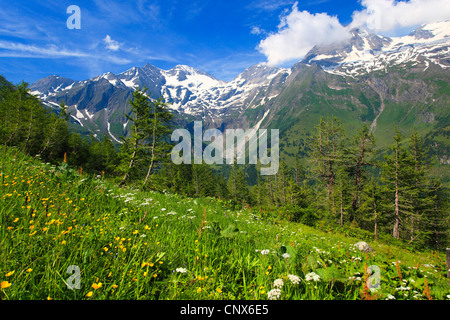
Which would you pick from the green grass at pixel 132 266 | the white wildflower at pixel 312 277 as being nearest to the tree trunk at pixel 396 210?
the green grass at pixel 132 266

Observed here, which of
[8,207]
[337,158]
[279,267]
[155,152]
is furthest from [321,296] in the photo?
[337,158]

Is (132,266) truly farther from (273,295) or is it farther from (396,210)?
(396,210)

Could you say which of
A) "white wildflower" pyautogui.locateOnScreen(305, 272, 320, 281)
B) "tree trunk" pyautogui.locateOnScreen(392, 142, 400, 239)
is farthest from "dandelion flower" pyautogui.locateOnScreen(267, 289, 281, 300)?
"tree trunk" pyautogui.locateOnScreen(392, 142, 400, 239)

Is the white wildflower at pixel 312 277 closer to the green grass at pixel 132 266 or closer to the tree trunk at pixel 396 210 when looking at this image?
the green grass at pixel 132 266

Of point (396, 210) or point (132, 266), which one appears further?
point (396, 210)

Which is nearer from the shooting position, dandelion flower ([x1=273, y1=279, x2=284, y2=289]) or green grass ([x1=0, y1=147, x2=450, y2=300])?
green grass ([x1=0, y1=147, x2=450, y2=300])

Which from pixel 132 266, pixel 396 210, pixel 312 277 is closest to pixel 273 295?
pixel 312 277

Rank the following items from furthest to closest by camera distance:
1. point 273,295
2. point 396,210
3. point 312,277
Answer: point 396,210 → point 312,277 → point 273,295

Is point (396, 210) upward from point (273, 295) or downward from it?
downward

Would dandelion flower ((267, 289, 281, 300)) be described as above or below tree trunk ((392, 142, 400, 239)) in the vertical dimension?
above

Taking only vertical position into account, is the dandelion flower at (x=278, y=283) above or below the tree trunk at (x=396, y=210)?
above

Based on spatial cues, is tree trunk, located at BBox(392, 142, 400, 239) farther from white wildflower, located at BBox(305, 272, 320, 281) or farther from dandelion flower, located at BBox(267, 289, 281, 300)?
dandelion flower, located at BBox(267, 289, 281, 300)
